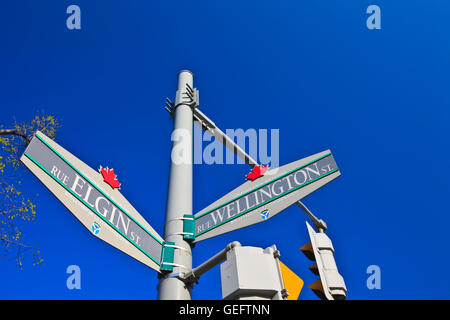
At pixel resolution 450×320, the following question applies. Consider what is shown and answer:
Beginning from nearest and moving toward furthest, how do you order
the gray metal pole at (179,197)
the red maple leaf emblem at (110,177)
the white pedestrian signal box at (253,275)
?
the white pedestrian signal box at (253,275), the gray metal pole at (179,197), the red maple leaf emblem at (110,177)

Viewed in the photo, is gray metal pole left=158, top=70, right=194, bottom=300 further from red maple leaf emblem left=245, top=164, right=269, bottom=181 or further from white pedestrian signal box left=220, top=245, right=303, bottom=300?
white pedestrian signal box left=220, top=245, right=303, bottom=300

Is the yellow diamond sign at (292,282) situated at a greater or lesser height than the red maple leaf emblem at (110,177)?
lesser

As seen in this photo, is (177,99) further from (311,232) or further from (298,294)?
(298,294)

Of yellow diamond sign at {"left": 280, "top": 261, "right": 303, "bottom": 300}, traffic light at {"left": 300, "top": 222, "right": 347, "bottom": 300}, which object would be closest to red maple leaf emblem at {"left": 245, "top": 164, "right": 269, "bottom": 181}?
traffic light at {"left": 300, "top": 222, "right": 347, "bottom": 300}

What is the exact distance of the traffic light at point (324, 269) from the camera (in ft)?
11.4

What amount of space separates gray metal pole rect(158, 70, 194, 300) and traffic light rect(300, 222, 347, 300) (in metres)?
1.33

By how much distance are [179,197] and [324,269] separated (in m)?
1.92

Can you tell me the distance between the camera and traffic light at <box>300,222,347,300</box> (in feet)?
11.4

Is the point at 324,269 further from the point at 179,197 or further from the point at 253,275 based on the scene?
the point at 179,197

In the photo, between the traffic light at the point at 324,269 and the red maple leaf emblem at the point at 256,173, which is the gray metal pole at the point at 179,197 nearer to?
the red maple leaf emblem at the point at 256,173

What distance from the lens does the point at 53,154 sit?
366cm

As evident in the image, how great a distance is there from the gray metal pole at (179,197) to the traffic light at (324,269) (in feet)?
4.35

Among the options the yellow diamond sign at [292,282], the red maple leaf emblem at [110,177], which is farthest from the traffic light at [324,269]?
the red maple leaf emblem at [110,177]
